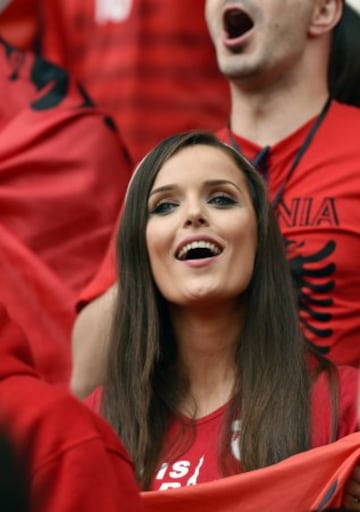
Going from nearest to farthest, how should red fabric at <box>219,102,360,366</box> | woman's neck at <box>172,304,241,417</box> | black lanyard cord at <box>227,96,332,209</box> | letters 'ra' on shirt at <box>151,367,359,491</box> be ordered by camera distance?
letters 'ra' on shirt at <box>151,367,359,491</box> < woman's neck at <box>172,304,241,417</box> < red fabric at <box>219,102,360,366</box> < black lanyard cord at <box>227,96,332,209</box>

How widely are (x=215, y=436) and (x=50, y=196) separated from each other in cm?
149

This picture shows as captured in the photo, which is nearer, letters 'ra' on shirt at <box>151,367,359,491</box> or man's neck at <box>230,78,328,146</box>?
letters 'ra' on shirt at <box>151,367,359,491</box>

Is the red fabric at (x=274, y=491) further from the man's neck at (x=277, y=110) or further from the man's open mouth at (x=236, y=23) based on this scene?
the man's open mouth at (x=236, y=23)

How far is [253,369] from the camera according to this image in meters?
2.99

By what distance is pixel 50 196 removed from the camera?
428cm

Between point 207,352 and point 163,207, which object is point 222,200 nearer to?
point 163,207

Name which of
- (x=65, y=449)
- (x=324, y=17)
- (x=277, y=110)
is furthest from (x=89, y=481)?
(x=324, y=17)

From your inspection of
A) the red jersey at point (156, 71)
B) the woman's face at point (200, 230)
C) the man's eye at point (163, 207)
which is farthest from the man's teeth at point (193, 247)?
the red jersey at point (156, 71)

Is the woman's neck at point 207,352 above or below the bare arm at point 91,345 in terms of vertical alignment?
above

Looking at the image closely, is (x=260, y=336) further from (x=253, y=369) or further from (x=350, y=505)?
(x=350, y=505)

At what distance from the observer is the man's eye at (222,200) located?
3.17m

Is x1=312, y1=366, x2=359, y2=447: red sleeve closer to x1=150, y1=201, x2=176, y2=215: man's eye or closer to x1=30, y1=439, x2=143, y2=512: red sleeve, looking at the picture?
x1=150, y1=201, x2=176, y2=215: man's eye

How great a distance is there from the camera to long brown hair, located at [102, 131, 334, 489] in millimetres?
2885

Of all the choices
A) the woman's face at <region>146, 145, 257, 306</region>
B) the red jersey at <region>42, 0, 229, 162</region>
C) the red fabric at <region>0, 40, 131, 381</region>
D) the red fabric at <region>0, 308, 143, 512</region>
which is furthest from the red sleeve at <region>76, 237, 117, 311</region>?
the red fabric at <region>0, 308, 143, 512</region>
